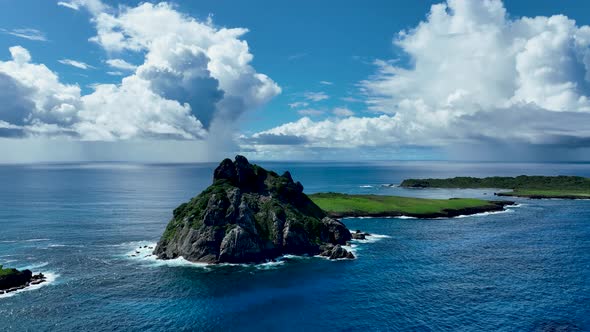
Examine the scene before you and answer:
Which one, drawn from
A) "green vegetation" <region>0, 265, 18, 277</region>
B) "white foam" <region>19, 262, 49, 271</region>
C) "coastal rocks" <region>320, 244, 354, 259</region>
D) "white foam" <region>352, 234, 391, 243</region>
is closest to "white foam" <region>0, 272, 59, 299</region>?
"green vegetation" <region>0, 265, 18, 277</region>

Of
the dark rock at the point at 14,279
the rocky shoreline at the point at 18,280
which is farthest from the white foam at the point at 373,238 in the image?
the dark rock at the point at 14,279

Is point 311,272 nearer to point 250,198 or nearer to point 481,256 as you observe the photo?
point 250,198

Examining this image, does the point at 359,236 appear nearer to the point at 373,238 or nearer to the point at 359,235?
the point at 359,235

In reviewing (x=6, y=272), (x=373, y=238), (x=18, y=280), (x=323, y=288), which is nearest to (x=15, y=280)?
(x=18, y=280)

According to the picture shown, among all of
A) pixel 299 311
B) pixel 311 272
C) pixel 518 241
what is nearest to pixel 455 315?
pixel 299 311

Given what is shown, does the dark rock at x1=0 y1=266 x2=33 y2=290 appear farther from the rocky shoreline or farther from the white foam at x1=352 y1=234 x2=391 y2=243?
the white foam at x1=352 y1=234 x2=391 y2=243

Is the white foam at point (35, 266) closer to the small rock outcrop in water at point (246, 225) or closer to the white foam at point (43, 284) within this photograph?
the white foam at point (43, 284)

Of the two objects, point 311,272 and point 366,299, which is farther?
point 311,272

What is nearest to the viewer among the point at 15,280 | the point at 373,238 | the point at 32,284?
the point at 15,280
